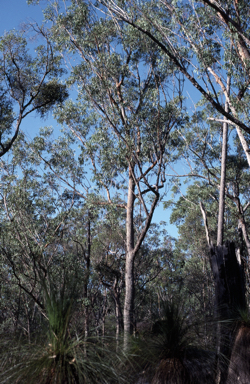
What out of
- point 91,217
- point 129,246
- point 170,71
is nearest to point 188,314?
point 129,246

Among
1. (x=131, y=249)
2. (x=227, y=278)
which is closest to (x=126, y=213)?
(x=131, y=249)

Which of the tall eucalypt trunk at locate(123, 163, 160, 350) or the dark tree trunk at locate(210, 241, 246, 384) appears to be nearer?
the dark tree trunk at locate(210, 241, 246, 384)

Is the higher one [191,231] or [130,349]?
[191,231]

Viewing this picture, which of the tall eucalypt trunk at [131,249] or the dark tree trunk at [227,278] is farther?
the tall eucalypt trunk at [131,249]

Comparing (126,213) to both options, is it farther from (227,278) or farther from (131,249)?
(227,278)

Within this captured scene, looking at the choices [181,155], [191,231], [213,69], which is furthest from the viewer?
[191,231]

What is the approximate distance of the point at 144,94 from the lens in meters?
11.2

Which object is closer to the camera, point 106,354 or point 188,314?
point 106,354

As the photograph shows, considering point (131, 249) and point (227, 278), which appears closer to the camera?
point (227, 278)

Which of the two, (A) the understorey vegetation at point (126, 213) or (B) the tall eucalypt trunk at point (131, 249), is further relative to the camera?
(B) the tall eucalypt trunk at point (131, 249)

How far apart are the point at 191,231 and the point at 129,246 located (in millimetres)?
10365

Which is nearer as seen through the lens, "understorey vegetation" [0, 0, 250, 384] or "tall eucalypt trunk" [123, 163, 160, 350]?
"understorey vegetation" [0, 0, 250, 384]

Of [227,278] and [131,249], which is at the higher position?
[131,249]

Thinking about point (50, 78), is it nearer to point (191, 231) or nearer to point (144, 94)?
point (144, 94)
